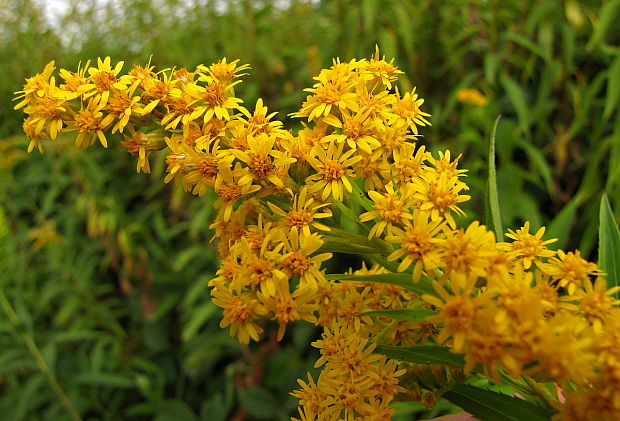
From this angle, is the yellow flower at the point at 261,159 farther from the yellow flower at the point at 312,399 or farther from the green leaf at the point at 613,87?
the green leaf at the point at 613,87

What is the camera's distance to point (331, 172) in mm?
715

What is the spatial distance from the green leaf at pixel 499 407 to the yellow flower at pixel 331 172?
0.32m

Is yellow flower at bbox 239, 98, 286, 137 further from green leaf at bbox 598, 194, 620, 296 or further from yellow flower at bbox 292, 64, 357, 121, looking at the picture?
green leaf at bbox 598, 194, 620, 296

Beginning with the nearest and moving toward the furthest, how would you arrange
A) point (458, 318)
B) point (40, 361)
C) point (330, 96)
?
1. point (458, 318)
2. point (330, 96)
3. point (40, 361)

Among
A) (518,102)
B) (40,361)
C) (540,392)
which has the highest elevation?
(540,392)

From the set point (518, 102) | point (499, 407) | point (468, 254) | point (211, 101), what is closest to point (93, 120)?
point (211, 101)

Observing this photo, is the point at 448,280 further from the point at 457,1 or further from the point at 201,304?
the point at 201,304

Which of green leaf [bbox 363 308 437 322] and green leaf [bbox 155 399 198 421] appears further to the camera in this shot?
green leaf [bbox 155 399 198 421]

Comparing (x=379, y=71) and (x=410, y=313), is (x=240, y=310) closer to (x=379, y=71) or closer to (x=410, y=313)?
(x=410, y=313)

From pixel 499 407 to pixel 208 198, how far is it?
1.55 meters

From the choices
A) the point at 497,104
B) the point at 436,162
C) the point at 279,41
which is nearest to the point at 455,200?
the point at 436,162

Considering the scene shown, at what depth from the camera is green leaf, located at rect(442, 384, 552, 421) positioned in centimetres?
65

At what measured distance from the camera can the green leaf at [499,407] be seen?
653mm

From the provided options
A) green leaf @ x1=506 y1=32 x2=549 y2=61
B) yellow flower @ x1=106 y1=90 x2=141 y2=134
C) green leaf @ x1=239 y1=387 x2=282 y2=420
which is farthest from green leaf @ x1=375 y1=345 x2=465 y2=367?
green leaf @ x1=506 y1=32 x2=549 y2=61
